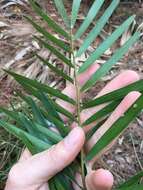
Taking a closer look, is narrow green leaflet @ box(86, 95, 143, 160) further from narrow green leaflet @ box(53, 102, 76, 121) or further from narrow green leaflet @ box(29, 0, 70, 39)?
narrow green leaflet @ box(29, 0, 70, 39)

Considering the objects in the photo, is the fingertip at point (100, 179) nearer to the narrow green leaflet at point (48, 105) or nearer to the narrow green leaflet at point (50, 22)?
the narrow green leaflet at point (48, 105)

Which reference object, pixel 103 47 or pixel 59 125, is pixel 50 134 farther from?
pixel 103 47

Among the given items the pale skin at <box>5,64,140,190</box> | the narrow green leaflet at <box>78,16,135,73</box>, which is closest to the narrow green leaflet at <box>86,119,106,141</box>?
the pale skin at <box>5,64,140,190</box>

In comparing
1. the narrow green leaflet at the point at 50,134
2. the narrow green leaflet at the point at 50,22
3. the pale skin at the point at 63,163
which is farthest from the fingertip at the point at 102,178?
the narrow green leaflet at the point at 50,22

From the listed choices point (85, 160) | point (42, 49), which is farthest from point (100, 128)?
point (42, 49)

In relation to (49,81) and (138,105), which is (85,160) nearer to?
(138,105)

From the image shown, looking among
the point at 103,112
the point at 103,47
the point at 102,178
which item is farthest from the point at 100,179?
the point at 103,47

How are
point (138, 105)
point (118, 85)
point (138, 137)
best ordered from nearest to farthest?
point (138, 105) → point (118, 85) → point (138, 137)
